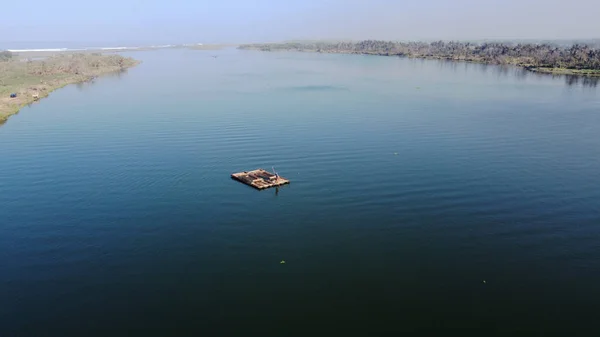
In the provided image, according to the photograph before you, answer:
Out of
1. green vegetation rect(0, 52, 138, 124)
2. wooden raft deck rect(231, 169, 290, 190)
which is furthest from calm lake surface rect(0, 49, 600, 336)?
green vegetation rect(0, 52, 138, 124)

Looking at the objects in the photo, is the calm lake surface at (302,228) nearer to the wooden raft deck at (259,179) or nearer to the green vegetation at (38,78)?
the wooden raft deck at (259,179)

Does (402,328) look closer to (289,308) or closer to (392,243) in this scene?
(289,308)

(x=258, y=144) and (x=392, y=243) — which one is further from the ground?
(x=258, y=144)

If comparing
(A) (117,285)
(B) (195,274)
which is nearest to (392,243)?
(B) (195,274)

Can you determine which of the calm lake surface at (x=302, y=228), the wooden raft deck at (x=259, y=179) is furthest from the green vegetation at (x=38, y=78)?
the wooden raft deck at (x=259, y=179)

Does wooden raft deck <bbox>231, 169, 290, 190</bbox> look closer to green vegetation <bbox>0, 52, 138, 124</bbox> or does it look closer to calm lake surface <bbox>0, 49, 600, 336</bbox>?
calm lake surface <bbox>0, 49, 600, 336</bbox>

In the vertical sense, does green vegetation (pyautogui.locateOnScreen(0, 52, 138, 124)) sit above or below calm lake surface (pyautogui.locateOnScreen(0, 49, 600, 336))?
above

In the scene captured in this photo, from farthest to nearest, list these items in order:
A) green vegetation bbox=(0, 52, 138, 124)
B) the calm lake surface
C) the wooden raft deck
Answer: green vegetation bbox=(0, 52, 138, 124) < the wooden raft deck < the calm lake surface
